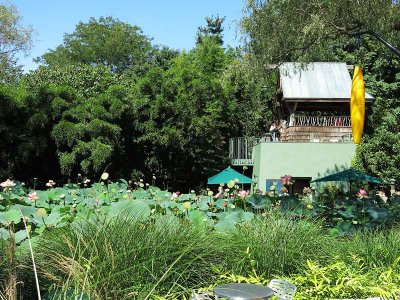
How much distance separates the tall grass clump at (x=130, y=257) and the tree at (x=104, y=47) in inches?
1555

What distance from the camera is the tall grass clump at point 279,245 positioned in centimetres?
408

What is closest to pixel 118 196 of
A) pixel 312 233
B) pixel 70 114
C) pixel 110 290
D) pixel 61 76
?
pixel 312 233

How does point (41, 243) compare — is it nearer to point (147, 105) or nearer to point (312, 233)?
point (312, 233)

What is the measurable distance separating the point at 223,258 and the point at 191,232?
0.32m

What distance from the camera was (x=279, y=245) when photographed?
13.7 feet

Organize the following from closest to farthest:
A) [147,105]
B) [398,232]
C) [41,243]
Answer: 1. [41,243]
2. [398,232]
3. [147,105]

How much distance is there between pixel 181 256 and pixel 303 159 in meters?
17.4

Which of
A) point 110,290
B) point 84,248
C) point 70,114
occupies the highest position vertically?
point 70,114

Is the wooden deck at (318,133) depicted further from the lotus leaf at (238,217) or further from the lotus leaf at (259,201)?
the lotus leaf at (238,217)

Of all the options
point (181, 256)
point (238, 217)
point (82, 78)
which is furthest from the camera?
point (82, 78)

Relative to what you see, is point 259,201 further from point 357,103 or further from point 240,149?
point 240,149

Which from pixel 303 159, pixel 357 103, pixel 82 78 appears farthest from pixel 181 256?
pixel 82 78

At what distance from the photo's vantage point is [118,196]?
305 inches

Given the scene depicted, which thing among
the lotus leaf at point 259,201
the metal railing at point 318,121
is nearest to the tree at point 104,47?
the metal railing at point 318,121
